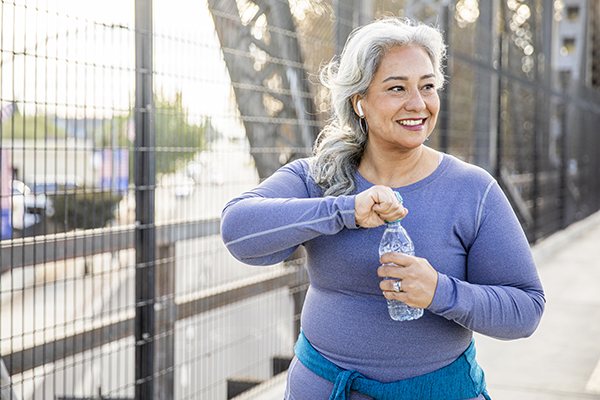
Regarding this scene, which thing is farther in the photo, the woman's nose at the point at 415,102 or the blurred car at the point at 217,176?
the blurred car at the point at 217,176

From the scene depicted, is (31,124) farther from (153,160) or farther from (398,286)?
(398,286)

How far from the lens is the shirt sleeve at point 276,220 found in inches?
63.1

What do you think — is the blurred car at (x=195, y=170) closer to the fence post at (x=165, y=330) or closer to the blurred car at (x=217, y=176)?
the blurred car at (x=217, y=176)

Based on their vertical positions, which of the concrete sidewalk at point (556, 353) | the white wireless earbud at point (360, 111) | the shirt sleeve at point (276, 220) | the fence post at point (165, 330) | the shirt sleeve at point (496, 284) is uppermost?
the white wireless earbud at point (360, 111)

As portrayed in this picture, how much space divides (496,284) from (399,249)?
274 millimetres

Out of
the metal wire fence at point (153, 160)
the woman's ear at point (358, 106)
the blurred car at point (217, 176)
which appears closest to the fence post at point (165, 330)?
the metal wire fence at point (153, 160)

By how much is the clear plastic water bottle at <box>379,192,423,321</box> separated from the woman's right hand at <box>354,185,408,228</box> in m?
0.09

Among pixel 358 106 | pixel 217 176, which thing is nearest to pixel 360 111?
pixel 358 106

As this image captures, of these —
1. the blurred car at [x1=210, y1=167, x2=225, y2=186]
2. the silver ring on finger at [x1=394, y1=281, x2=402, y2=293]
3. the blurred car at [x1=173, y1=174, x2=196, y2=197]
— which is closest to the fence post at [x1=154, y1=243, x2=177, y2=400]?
the blurred car at [x1=173, y1=174, x2=196, y2=197]

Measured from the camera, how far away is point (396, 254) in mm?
1537

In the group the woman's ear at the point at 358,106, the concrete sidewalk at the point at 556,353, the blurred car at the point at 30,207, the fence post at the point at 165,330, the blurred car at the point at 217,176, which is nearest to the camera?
the woman's ear at the point at 358,106

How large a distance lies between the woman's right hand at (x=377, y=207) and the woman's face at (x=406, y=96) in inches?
10.9

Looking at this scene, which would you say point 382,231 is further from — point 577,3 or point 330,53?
point 577,3

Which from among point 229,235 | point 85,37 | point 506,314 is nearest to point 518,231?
point 506,314
